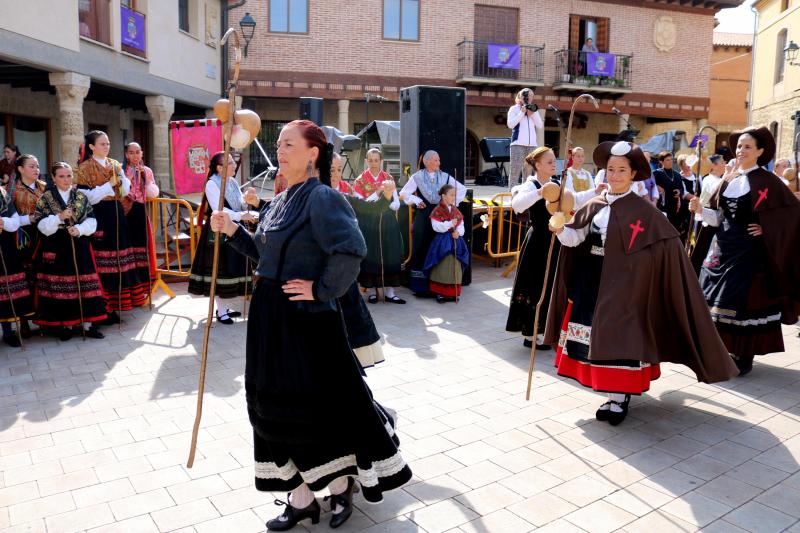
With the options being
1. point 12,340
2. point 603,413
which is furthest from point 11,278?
point 603,413

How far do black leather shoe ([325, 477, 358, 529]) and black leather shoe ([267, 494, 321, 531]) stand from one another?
0.28ft

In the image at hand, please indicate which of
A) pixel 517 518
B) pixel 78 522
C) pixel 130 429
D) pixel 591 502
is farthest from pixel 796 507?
pixel 130 429

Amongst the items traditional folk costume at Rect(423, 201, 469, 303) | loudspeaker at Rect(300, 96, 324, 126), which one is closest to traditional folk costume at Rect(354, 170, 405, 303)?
traditional folk costume at Rect(423, 201, 469, 303)

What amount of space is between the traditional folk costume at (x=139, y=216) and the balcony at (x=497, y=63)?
1593cm

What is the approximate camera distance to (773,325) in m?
5.67

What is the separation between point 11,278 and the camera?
6.32 metres

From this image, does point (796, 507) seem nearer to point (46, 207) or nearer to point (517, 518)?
point (517, 518)

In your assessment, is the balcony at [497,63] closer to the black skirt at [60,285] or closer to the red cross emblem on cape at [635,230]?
the black skirt at [60,285]

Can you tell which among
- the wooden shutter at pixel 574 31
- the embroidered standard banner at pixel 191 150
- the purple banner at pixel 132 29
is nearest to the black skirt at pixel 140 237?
the embroidered standard banner at pixel 191 150

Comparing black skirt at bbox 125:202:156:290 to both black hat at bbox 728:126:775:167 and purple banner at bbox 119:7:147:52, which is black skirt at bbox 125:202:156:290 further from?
purple banner at bbox 119:7:147:52

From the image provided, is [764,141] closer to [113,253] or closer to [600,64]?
[113,253]

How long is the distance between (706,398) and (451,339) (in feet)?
8.07

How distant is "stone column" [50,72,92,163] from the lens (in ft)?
40.8

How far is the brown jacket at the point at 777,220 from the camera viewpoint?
218 inches
